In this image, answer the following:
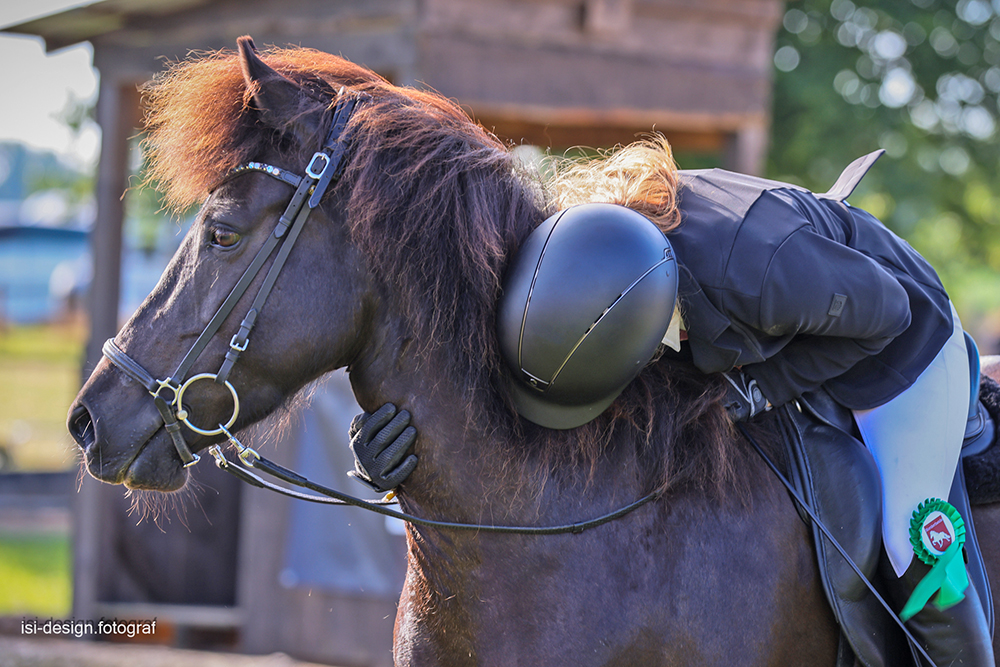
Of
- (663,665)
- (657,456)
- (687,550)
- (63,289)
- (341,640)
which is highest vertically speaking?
(657,456)

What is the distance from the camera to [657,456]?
2.02 metres

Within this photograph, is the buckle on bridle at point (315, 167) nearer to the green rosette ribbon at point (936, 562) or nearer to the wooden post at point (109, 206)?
the green rosette ribbon at point (936, 562)

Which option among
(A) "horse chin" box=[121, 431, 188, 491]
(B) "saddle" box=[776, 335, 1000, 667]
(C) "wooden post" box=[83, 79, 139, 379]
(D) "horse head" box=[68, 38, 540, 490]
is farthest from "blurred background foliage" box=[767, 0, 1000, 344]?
(A) "horse chin" box=[121, 431, 188, 491]

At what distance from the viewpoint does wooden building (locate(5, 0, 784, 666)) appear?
4.91 meters

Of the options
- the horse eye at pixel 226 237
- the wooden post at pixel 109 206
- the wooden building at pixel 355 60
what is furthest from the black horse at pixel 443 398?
the wooden post at pixel 109 206

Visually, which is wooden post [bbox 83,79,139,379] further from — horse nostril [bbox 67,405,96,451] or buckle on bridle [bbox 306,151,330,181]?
buckle on bridle [bbox 306,151,330,181]

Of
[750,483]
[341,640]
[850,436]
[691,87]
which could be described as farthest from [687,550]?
[691,87]

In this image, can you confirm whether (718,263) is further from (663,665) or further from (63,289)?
(63,289)

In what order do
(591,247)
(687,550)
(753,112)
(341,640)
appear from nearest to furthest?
(591,247) < (687,550) < (341,640) < (753,112)

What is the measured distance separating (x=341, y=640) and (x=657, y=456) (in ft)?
13.1

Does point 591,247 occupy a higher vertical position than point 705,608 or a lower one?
higher

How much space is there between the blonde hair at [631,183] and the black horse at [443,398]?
0.31 m

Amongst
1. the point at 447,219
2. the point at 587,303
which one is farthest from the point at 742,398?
the point at 447,219

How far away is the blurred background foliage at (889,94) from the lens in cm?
808
